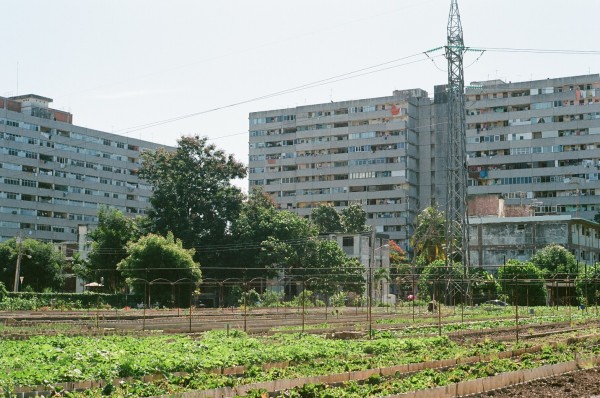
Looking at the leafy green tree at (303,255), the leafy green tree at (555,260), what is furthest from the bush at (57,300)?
the leafy green tree at (555,260)

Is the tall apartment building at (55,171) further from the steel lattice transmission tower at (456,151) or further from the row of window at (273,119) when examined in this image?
the steel lattice transmission tower at (456,151)

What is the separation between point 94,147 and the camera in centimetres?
13475

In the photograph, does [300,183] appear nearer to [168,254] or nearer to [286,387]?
[168,254]

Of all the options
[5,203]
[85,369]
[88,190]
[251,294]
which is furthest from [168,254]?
[88,190]

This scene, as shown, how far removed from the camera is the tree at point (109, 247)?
81.5 metres

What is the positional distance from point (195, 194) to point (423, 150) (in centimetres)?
5819

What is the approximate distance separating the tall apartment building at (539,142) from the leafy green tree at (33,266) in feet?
217

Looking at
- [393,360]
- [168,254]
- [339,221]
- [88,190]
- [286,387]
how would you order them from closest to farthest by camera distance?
[286,387]
[393,360]
[168,254]
[339,221]
[88,190]

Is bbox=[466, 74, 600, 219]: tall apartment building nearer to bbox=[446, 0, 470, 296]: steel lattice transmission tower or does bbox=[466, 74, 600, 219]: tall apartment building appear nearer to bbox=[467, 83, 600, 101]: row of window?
bbox=[467, 83, 600, 101]: row of window

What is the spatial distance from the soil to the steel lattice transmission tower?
45.8 m

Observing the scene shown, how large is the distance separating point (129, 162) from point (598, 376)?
427ft

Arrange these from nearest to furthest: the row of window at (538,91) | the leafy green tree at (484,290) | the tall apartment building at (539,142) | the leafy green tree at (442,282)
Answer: the leafy green tree at (442,282) → the leafy green tree at (484,290) → the row of window at (538,91) → the tall apartment building at (539,142)

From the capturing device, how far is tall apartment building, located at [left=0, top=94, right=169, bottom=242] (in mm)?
120250

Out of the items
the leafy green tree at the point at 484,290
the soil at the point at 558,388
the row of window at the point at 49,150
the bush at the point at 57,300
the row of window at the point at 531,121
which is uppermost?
the row of window at the point at 531,121
